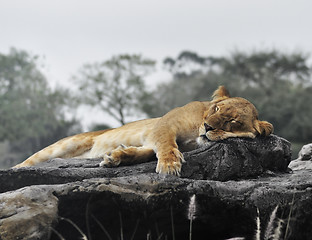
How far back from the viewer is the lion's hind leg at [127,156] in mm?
4031

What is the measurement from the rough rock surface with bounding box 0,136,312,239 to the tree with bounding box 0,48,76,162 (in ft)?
89.5

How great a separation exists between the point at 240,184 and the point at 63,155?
2812 millimetres

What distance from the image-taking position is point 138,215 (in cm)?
317

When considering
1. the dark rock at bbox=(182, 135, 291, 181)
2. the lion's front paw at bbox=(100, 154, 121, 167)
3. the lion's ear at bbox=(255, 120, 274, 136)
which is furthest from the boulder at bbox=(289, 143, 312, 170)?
the lion's front paw at bbox=(100, 154, 121, 167)

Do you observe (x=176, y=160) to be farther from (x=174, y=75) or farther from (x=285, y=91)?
(x=174, y=75)

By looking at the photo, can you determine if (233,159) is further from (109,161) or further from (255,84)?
(255,84)

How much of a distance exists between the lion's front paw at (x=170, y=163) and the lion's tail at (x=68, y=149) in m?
1.90

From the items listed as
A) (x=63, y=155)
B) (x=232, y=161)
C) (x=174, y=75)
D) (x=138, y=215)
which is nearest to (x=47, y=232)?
(x=138, y=215)

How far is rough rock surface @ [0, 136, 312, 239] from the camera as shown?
3.02 metres

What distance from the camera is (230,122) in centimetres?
421

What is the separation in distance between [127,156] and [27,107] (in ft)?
92.3

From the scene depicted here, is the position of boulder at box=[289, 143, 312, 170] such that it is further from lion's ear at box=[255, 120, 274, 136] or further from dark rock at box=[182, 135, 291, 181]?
lion's ear at box=[255, 120, 274, 136]

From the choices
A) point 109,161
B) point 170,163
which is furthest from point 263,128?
point 109,161

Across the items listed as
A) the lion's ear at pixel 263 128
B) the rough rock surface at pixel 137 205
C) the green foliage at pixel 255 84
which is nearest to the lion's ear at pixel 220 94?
the lion's ear at pixel 263 128
